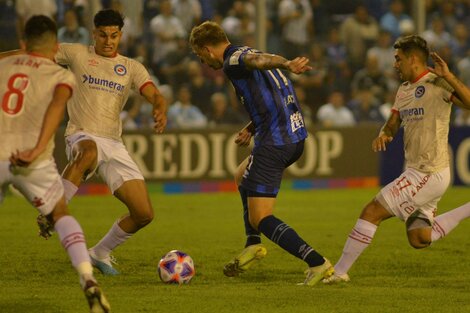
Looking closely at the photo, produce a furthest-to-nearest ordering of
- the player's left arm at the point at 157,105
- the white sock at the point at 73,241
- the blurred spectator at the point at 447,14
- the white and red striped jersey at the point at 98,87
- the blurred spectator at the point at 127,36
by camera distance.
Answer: the blurred spectator at the point at 447,14 < the blurred spectator at the point at 127,36 < the white and red striped jersey at the point at 98,87 < the player's left arm at the point at 157,105 < the white sock at the point at 73,241

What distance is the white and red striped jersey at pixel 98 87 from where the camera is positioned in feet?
28.3

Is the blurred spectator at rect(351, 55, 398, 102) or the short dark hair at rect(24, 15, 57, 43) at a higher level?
the short dark hair at rect(24, 15, 57, 43)

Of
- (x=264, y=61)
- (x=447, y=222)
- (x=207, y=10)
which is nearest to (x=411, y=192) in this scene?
(x=447, y=222)

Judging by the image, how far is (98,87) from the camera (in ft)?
28.3

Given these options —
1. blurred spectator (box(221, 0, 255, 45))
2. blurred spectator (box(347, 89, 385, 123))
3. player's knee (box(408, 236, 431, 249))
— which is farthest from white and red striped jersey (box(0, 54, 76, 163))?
blurred spectator (box(347, 89, 385, 123))

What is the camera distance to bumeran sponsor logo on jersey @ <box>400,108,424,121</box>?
27.3 feet

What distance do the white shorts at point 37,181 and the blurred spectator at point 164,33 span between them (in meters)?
10.6

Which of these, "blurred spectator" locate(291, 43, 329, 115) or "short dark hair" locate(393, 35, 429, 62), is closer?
"short dark hair" locate(393, 35, 429, 62)

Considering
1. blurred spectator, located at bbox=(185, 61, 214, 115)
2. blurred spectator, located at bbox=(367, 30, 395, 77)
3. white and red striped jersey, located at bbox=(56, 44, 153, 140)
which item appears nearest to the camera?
white and red striped jersey, located at bbox=(56, 44, 153, 140)

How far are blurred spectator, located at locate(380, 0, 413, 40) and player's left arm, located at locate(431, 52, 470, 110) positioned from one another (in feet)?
36.2

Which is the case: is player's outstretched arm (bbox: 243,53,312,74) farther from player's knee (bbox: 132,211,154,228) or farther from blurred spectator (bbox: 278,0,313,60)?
blurred spectator (bbox: 278,0,313,60)

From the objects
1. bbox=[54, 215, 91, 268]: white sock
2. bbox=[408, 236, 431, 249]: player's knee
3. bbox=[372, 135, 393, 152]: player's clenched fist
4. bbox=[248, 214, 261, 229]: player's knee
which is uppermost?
bbox=[372, 135, 393, 152]: player's clenched fist

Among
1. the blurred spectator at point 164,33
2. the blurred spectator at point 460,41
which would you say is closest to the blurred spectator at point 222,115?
the blurred spectator at point 164,33

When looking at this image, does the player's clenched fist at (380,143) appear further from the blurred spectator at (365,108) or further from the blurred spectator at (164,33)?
the blurred spectator at (365,108)
